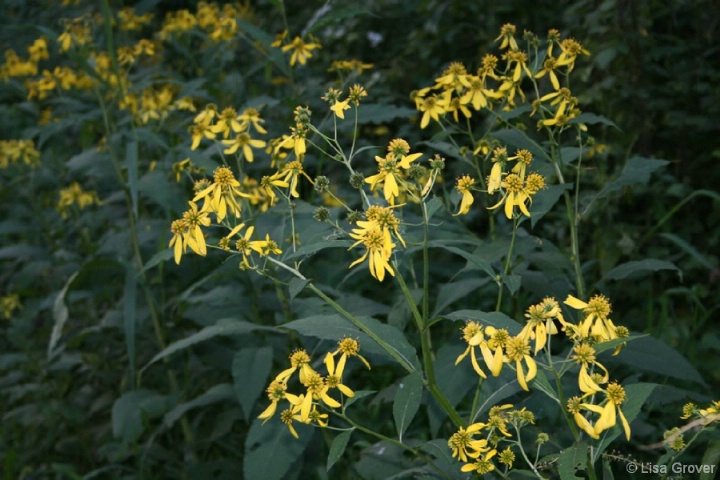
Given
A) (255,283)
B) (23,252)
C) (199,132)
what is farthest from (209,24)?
(255,283)

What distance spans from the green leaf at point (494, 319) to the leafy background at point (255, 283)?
330 mm

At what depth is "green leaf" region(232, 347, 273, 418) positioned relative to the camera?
2496 mm

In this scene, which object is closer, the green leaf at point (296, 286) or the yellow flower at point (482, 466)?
the yellow flower at point (482, 466)

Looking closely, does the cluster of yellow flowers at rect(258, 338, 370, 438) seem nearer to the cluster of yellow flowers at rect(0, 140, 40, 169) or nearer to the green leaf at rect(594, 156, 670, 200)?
the green leaf at rect(594, 156, 670, 200)

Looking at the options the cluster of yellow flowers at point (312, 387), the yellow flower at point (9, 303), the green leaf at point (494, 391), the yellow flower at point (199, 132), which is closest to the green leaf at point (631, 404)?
the green leaf at point (494, 391)

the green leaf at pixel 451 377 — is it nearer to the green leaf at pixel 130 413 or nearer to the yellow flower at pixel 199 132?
the yellow flower at pixel 199 132

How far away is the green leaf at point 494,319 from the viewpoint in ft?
5.55

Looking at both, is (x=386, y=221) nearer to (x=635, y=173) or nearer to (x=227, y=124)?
(x=635, y=173)

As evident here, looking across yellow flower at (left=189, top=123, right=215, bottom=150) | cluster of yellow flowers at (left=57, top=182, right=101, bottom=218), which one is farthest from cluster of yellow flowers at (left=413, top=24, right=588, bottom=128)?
cluster of yellow flowers at (left=57, top=182, right=101, bottom=218)

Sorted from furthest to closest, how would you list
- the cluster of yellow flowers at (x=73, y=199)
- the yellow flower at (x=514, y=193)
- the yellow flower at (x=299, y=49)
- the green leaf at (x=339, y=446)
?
1. the cluster of yellow flowers at (x=73, y=199)
2. the yellow flower at (x=299, y=49)
3. the yellow flower at (x=514, y=193)
4. the green leaf at (x=339, y=446)

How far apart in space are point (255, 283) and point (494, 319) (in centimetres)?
118

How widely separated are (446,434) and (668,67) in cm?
243

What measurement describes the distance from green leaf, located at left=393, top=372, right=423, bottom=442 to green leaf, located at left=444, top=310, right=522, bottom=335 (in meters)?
0.17

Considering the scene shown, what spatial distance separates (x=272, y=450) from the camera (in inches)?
94.1
